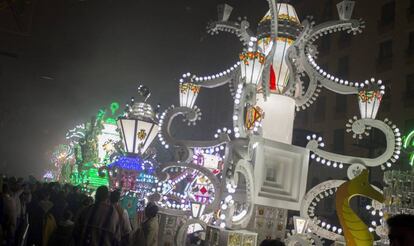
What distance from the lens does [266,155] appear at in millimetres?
8406

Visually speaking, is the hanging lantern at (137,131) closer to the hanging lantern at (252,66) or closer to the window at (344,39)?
the hanging lantern at (252,66)

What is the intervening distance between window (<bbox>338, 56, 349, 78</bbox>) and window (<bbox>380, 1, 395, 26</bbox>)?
359 cm

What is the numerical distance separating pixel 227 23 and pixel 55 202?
590 cm

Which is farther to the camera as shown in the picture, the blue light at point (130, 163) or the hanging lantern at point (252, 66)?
the blue light at point (130, 163)

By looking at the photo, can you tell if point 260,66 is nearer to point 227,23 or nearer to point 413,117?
point 227,23

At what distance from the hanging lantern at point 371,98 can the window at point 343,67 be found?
69.2ft

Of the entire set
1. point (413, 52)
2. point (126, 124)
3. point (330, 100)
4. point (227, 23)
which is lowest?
point (126, 124)

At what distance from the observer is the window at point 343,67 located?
29.2 meters

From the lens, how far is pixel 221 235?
287 inches

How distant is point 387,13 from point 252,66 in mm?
22444

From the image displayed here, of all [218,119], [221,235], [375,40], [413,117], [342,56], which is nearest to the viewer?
[221,235]

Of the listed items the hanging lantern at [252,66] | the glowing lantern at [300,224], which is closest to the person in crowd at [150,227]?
the hanging lantern at [252,66]

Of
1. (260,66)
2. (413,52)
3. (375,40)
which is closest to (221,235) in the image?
(260,66)

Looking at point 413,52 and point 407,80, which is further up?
point 413,52
